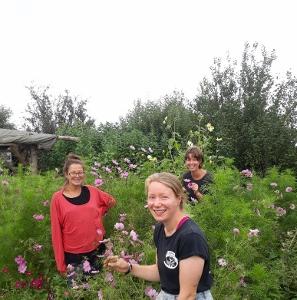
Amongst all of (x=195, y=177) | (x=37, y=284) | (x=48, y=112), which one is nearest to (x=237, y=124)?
(x=195, y=177)

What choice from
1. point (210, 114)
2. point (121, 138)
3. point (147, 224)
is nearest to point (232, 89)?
point (210, 114)

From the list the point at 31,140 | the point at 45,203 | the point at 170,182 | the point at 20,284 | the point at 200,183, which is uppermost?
the point at 31,140

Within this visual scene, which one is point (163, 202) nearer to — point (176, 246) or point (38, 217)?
point (176, 246)

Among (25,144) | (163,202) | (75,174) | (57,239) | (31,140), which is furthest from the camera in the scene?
(25,144)

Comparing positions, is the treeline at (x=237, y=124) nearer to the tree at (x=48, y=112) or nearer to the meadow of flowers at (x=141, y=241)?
the meadow of flowers at (x=141, y=241)

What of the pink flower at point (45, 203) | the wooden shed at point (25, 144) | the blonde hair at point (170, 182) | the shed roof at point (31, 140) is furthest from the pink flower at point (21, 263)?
the shed roof at point (31, 140)

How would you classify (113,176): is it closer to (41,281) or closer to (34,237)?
(34,237)

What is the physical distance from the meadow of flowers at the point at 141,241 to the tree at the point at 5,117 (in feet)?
85.9

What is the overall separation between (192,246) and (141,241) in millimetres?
1254

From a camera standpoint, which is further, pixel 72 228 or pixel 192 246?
pixel 72 228

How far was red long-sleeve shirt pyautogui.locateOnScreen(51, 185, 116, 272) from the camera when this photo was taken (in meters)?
3.75

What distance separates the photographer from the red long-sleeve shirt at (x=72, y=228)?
12.3ft

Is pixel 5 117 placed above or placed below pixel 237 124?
above

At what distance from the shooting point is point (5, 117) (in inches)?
1209
